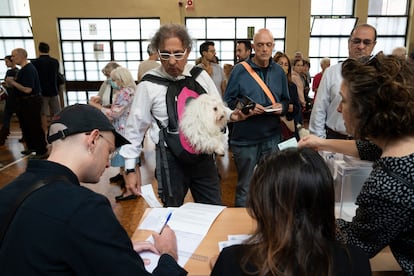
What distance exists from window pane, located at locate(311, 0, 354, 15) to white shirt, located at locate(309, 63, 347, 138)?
6.69 metres

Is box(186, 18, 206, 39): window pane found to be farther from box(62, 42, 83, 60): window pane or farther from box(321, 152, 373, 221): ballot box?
box(321, 152, 373, 221): ballot box

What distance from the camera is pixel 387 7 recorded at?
835cm

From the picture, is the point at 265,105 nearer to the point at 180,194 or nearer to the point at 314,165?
the point at 180,194

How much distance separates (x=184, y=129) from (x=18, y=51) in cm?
426

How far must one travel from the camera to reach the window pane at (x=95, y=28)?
26.8 ft

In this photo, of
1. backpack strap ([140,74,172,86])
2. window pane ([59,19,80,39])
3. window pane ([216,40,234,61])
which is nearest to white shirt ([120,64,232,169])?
backpack strap ([140,74,172,86])

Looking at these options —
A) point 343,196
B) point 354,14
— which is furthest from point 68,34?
point 343,196

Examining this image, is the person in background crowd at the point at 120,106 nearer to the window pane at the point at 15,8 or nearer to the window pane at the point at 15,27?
the window pane at the point at 15,27

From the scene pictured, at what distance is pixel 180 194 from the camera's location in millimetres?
1816

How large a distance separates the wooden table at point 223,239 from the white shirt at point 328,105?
46.0 inches

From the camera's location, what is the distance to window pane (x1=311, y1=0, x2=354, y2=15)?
8305mm

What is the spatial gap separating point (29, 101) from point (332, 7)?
23.7 feet

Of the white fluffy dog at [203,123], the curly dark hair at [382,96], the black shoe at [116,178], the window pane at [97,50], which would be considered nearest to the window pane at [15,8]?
the window pane at [97,50]

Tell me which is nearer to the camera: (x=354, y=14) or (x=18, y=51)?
(x=18, y=51)
